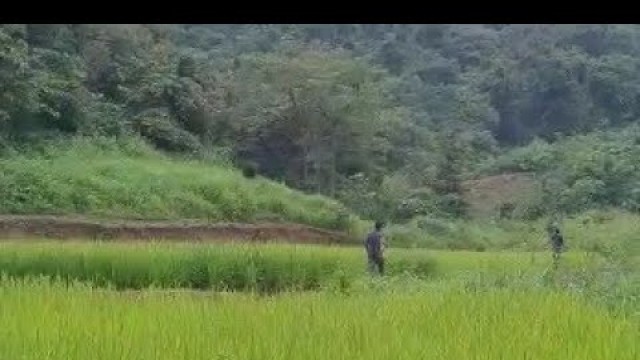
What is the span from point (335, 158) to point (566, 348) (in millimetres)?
2395

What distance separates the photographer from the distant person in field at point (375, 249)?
390 cm

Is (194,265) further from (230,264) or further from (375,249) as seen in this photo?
(375,249)

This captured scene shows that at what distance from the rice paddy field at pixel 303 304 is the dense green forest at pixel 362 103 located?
0.69m

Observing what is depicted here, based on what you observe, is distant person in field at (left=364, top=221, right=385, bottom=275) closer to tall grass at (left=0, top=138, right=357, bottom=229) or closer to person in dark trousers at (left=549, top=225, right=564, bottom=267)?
tall grass at (left=0, top=138, right=357, bottom=229)

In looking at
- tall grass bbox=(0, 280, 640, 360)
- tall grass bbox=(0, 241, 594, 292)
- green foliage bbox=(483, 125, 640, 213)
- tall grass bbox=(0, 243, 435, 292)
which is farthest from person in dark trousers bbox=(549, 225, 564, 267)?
tall grass bbox=(0, 280, 640, 360)

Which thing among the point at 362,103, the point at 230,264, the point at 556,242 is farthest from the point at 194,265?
the point at 362,103

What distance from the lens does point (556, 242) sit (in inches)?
156

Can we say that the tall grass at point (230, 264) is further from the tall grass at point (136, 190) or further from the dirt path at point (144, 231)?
the tall grass at point (136, 190)

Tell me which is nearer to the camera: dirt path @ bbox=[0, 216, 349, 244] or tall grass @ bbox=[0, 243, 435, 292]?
tall grass @ bbox=[0, 243, 435, 292]

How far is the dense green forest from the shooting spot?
15.1ft

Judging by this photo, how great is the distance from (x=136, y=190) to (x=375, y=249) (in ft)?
3.68

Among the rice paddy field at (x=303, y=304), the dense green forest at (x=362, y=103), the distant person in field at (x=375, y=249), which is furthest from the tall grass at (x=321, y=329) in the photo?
the dense green forest at (x=362, y=103)

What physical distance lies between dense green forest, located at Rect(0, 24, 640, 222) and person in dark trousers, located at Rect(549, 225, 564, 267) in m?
0.23

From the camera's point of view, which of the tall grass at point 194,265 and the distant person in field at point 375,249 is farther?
the distant person in field at point 375,249
